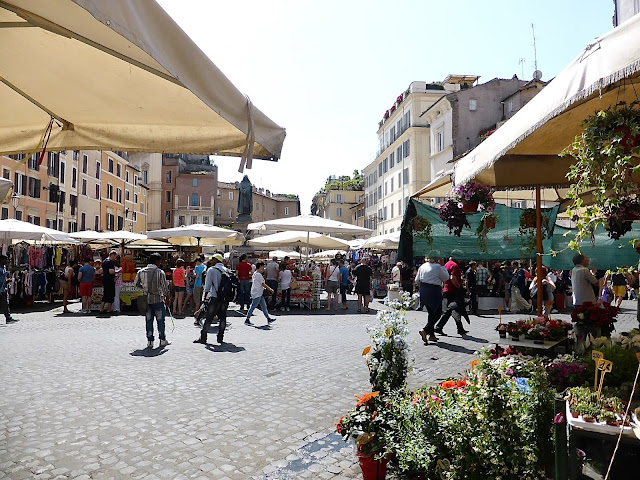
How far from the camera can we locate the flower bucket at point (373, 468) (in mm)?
3617

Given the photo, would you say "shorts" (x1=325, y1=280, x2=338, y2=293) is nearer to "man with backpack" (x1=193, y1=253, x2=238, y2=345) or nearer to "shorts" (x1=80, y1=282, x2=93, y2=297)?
"man with backpack" (x1=193, y1=253, x2=238, y2=345)

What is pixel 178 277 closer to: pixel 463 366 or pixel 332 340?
pixel 332 340

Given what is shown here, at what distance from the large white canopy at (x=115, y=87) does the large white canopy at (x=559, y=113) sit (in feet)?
5.50

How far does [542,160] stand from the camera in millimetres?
5656

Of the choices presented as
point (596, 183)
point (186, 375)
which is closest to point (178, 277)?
point (186, 375)

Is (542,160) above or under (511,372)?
above

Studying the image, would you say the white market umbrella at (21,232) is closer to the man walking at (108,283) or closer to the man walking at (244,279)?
the man walking at (108,283)

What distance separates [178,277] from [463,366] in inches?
398

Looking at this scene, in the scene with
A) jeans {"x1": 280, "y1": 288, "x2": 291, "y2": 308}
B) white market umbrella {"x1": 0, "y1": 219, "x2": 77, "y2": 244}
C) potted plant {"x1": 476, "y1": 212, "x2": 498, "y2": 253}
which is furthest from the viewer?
jeans {"x1": 280, "y1": 288, "x2": 291, "y2": 308}

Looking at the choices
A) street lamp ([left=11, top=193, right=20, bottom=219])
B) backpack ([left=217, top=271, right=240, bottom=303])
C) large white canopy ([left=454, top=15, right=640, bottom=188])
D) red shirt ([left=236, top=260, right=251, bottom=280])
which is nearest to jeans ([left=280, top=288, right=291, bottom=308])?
red shirt ([left=236, top=260, right=251, bottom=280])

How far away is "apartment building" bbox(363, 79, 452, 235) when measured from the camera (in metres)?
44.9

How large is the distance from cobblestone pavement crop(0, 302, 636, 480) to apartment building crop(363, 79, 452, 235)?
3019 cm

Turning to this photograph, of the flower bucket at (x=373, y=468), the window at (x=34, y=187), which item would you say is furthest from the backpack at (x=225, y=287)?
the window at (x=34, y=187)

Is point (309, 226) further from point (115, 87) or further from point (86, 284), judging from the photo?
point (115, 87)
